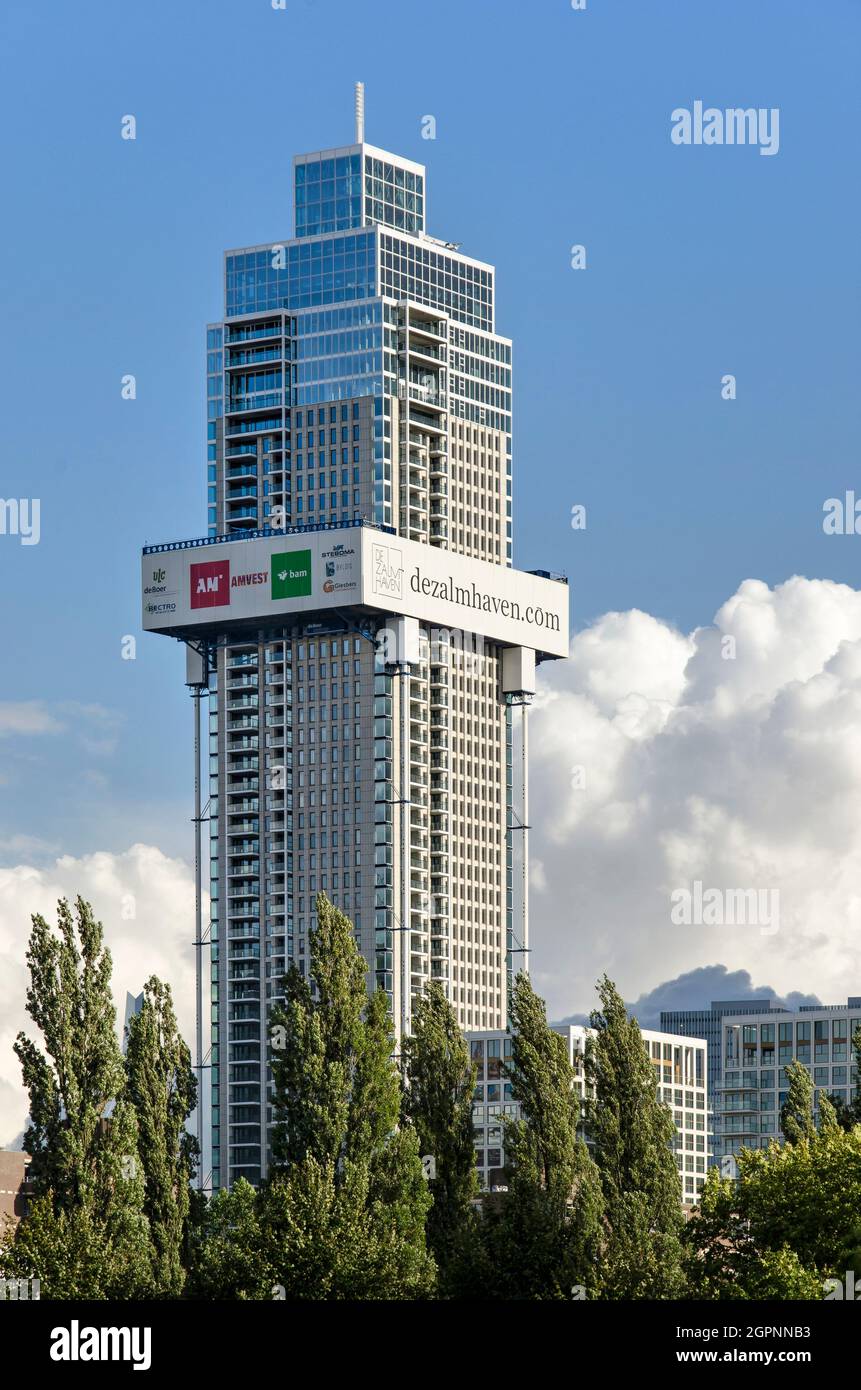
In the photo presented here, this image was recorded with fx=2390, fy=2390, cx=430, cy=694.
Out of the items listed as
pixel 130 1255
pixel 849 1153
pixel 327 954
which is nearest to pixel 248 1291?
pixel 130 1255

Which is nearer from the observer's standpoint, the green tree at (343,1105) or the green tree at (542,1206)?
the green tree at (343,1105)

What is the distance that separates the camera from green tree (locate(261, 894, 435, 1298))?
99875 mm

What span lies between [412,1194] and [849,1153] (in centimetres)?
1912

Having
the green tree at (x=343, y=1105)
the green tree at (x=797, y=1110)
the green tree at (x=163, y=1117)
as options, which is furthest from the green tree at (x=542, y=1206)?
the green tree at (x=797, y=1110)

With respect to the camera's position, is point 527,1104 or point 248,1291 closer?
point 248,1291

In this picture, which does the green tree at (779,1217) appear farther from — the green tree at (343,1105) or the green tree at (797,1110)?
the green tree at (797,1110)

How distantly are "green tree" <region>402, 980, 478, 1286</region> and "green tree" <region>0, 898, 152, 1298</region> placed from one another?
18.2m

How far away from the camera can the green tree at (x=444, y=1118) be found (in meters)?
110

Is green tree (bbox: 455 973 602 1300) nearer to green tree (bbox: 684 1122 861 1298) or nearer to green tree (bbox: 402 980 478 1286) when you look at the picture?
green tree (bbox: 402 980 478 1286)

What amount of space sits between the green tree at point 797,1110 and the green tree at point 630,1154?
15849 mm

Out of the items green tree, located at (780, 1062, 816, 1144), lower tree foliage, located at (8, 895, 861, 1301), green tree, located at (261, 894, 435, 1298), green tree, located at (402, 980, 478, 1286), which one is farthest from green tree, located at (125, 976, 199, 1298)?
green tree, located at (780, 1062, 816, 1144)

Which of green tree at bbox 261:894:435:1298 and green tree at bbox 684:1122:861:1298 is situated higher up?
green tree at bbox 261:894:435:1298
